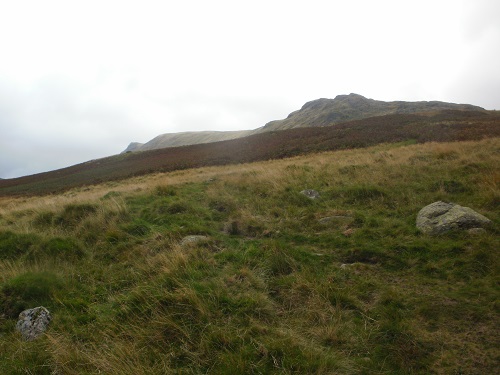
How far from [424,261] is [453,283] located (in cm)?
72

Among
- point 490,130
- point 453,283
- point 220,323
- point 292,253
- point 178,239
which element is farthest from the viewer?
point 490,130

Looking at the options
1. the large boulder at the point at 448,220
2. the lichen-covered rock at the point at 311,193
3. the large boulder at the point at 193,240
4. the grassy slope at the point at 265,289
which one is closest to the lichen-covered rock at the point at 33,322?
the grassy slope at the point at 265,289

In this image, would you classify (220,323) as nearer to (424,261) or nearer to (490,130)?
(424,261)

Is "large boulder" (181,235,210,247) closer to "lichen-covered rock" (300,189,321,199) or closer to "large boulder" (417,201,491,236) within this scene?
"lichen-covered rock" (300,189,321,199)

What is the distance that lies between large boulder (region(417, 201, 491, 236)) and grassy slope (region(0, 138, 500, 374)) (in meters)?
0.23

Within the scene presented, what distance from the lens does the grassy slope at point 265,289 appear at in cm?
324

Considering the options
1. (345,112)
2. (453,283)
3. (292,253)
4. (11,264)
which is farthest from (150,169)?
(345,112)

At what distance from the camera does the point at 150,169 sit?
98.0 ft

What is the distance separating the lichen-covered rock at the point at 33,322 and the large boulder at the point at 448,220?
6.81 m

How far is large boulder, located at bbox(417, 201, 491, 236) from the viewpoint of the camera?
581 cm

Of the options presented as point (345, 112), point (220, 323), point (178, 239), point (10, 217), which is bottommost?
point (220, 323)

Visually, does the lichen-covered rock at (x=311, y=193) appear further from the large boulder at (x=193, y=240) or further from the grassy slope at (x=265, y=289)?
the large boulder at (x=193, y=240)

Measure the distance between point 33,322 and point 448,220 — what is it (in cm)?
740

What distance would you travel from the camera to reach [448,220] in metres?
5.93
